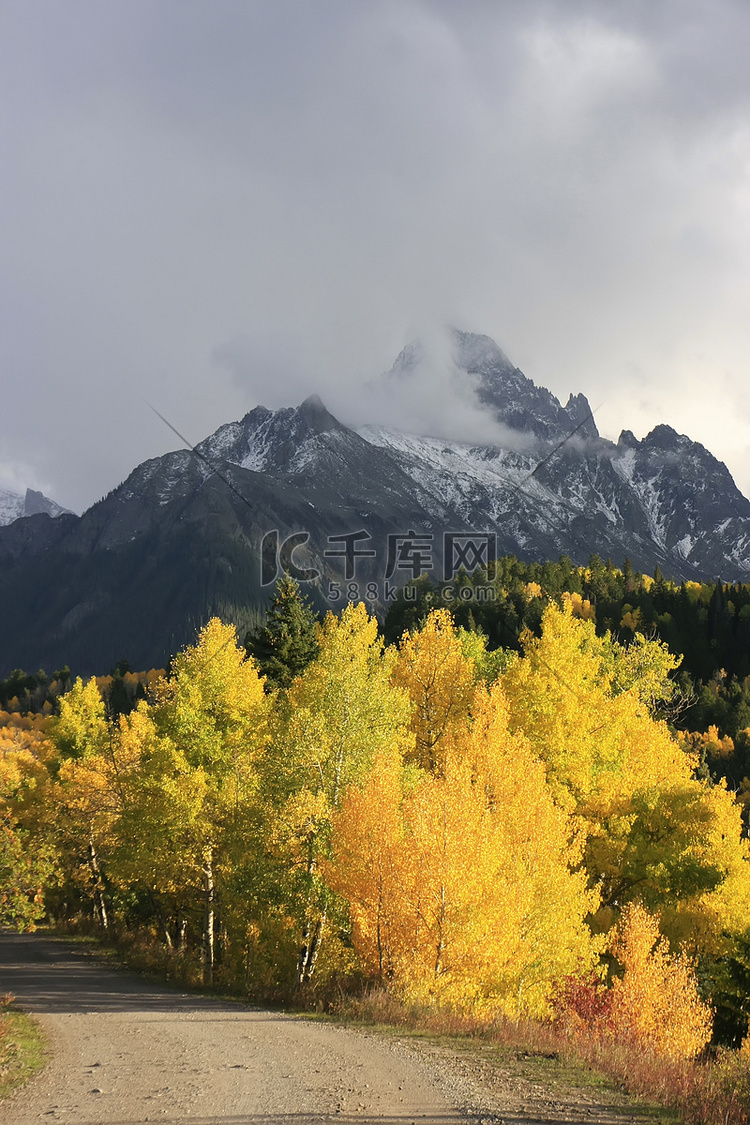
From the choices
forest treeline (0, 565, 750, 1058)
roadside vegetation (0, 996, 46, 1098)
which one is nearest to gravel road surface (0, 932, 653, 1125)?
roadside vegetation (0, 996, 46, 1098)

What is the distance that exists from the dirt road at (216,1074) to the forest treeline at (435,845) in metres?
3.92

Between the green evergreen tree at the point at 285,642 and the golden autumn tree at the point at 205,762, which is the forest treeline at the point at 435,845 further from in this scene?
the green evergreen tree at the point at 285,642

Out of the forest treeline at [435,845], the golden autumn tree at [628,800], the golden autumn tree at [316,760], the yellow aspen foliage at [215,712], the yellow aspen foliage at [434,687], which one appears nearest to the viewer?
the forest treeline at [435,845]

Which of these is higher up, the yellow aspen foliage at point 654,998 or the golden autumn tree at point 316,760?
the golden autumn tree at point 316,760

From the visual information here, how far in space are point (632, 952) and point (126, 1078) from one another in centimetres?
1838

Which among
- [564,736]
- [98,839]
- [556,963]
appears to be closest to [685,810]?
Result: [564,736]

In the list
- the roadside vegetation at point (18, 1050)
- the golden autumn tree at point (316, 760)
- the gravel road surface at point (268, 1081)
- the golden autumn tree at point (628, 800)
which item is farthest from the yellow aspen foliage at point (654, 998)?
the roadside vegetation at point (18, 1050)

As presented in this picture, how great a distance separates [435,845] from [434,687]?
18.1 meters

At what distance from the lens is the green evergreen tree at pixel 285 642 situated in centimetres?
4122

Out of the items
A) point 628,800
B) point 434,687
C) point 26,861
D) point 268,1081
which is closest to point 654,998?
point 628,800

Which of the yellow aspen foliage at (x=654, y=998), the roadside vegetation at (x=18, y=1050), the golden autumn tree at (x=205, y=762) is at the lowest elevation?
the yellow aspen foliage at (x=654, y=998)

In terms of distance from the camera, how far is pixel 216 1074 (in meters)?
13.2

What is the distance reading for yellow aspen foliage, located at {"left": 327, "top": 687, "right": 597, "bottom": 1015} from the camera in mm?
20828

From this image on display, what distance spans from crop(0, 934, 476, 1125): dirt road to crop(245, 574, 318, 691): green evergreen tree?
21625 millimetres
